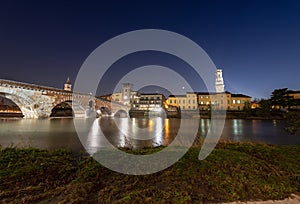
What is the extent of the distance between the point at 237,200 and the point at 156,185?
217 centimetres

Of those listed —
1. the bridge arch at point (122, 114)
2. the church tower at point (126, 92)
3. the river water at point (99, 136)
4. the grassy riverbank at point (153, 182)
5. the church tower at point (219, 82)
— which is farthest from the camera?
the church tower at point (126, 92)

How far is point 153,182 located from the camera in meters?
5.11

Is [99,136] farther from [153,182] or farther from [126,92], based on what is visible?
[126,92]

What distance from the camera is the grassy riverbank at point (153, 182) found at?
13.8ft

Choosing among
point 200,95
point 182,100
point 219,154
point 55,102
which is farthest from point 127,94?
point 219,154

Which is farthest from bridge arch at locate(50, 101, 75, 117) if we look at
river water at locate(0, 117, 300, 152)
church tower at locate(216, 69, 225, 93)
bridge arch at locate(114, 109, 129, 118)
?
church tower at locate(216, 69, 225, 93)

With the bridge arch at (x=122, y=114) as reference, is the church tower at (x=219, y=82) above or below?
above

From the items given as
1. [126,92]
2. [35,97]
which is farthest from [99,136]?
[126,92]

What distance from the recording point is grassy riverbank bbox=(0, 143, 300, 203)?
421cm

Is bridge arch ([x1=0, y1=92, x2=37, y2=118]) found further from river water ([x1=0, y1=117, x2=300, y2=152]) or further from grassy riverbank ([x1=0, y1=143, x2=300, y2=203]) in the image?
grassy riverbank ([x1=0, y1=143, x2=300, y2=203])

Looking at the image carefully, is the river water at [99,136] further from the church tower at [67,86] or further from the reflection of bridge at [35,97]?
the church tower at [67,86]

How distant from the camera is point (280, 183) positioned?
508cm

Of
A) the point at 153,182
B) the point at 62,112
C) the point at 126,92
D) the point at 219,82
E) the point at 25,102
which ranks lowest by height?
the point at 153,182

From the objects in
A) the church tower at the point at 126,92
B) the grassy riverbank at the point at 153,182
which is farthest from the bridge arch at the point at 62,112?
the grassy riverbank at the point at 153,182
